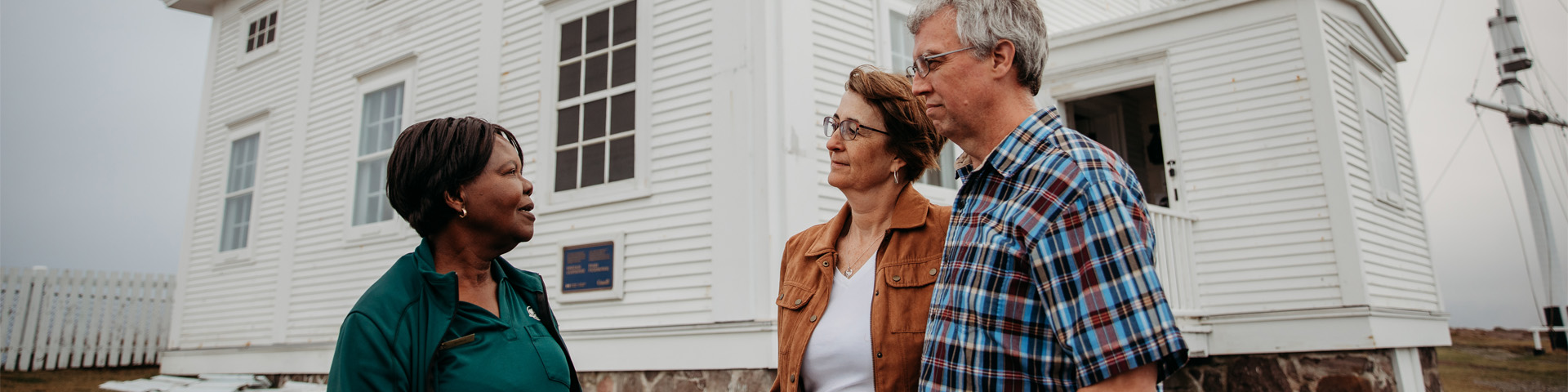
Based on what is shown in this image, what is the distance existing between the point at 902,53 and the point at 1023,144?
586 cm

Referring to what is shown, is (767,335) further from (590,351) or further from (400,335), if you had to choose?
(400,335)

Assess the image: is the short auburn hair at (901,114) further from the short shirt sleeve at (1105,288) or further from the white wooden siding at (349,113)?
the white wooden siding at (349,113)

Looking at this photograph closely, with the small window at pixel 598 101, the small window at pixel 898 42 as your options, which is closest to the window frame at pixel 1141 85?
the small window at pixel 898 42

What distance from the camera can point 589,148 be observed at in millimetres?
6949

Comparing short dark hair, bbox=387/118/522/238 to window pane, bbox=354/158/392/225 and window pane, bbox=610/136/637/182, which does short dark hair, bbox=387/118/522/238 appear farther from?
window pane, bbox=354/158/392/225

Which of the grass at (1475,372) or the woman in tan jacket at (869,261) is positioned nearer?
the woman in tan jacket at (869,261)

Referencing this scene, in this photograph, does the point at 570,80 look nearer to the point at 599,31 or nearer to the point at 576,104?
the point at 576,104

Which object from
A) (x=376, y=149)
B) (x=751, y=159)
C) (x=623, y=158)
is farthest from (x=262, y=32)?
(x=751, y=159)

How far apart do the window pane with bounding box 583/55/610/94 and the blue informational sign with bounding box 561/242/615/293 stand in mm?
1279

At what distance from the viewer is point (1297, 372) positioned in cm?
673

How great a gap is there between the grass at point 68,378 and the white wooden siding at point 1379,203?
1301cm

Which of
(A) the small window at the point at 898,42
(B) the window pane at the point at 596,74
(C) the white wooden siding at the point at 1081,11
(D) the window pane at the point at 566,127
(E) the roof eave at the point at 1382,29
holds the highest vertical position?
(C) the white wooden siding at the point at 1081,11

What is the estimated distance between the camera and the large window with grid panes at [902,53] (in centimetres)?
693

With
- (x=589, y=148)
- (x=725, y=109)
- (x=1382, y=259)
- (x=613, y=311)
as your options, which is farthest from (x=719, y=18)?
(x=1382, y=259)
